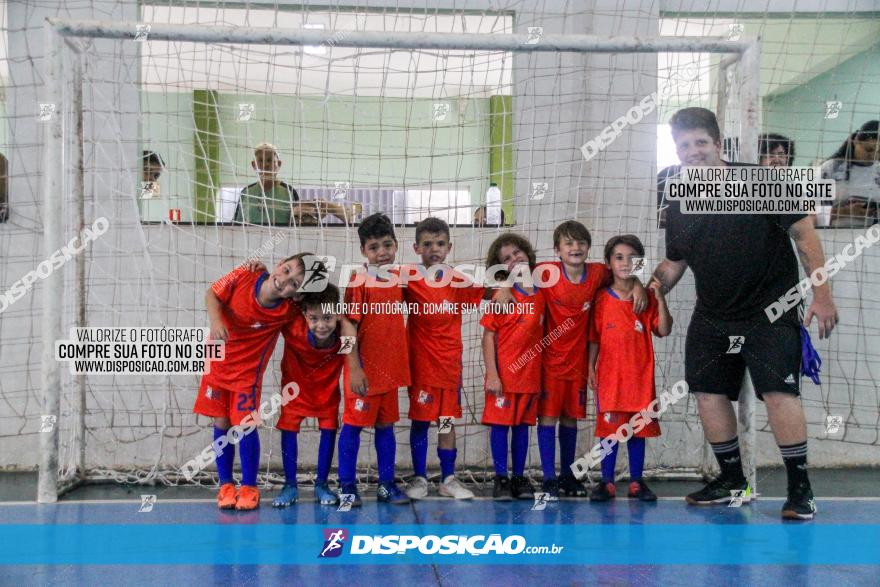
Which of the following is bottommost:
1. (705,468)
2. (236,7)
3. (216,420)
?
(705,468)

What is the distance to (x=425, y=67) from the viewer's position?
26.6 ft

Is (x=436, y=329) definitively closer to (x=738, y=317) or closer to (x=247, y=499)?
(x=247, y=499)

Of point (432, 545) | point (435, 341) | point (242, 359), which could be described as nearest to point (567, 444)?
point (435, 341)

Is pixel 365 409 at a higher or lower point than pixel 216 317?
lower

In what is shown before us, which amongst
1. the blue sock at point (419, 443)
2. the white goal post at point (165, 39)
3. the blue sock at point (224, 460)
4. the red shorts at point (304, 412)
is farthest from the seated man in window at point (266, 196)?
the blue sock at point (419, 443)

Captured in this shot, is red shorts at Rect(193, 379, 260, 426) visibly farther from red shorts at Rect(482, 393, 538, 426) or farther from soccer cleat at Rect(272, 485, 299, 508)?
red shorts at Rect(482, 393, 538, 426)

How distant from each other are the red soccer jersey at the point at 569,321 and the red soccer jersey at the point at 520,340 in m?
0.07

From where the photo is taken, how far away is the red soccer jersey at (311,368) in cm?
Result: 411

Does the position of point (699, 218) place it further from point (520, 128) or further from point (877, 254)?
point (877, 254)

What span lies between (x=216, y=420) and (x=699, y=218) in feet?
8.83

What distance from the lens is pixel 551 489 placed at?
4219mm

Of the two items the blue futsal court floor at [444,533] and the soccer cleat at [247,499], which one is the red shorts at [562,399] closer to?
the blue futsal court floor at [444,533]

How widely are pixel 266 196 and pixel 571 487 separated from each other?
8.18 ft

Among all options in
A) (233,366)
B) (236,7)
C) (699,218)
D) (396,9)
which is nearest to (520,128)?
(396,9)
